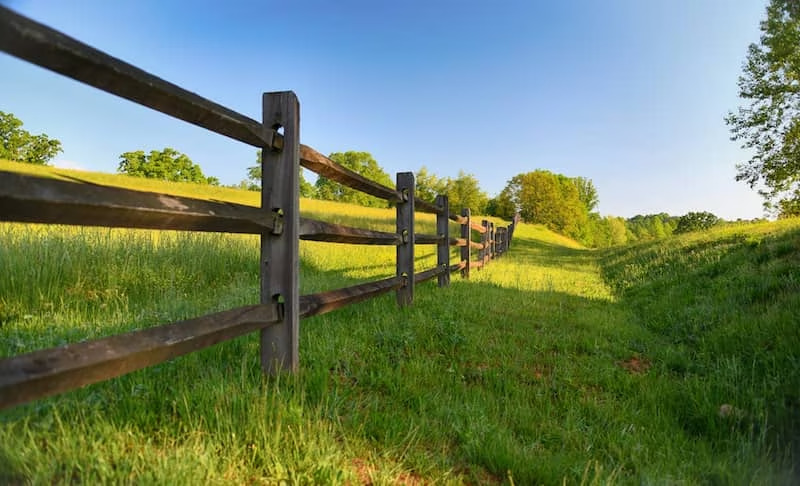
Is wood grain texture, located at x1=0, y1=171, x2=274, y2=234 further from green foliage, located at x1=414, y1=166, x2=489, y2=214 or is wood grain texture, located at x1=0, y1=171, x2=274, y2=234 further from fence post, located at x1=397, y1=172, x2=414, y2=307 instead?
green foliage, located at x1=414, y1=166, x2=489, y2=214

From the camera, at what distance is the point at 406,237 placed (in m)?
5.24

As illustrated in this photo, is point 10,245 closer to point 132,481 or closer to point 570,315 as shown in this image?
point 132,481

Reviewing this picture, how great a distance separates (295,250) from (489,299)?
3857 millimetres

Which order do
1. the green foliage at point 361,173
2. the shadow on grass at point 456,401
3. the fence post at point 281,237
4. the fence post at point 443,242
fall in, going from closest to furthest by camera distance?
the shadow on grass at point 456,401
the fence post at point 281,237
the fence post at point 443,242
the green foliage at point 361,173

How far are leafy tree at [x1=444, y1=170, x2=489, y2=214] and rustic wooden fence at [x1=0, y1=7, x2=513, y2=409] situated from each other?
69.4 meters

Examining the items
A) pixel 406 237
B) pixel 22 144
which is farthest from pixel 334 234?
pixel 22 144

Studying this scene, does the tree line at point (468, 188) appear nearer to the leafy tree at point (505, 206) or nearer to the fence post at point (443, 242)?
the leafy tree at point (505, 206)

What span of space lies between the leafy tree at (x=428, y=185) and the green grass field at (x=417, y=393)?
71963 mm

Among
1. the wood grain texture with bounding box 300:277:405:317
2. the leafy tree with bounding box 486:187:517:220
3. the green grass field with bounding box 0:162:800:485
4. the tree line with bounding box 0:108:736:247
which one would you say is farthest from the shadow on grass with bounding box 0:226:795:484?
the leafy tree with bounding box 486:187:517:220

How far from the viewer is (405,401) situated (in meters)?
2.54

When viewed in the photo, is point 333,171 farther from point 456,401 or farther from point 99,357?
point 99,357

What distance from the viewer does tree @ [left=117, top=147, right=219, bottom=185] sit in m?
68.3

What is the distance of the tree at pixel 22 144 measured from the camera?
4266 centimetres

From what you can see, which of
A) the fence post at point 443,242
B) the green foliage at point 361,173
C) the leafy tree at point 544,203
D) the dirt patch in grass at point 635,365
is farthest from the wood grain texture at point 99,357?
the green foliage at point 361,173
